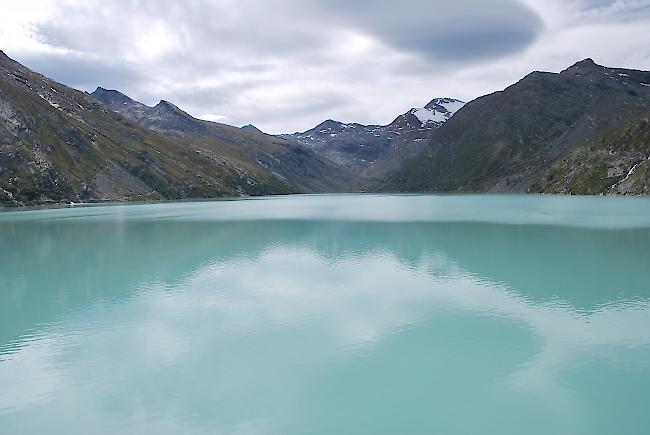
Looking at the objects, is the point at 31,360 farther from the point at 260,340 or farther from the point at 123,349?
the point at 260,340

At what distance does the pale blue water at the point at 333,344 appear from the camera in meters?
18.7

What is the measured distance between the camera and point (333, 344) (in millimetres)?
26500

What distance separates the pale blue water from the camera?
18672 mm

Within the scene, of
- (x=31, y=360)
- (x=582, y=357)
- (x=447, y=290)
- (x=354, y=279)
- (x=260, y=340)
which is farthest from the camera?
(x=354, y=279)

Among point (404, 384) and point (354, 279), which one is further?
point (354, 279)

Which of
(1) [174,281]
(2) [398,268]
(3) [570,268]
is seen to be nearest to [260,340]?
(1) [174,281]

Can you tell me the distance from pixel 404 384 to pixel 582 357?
8.99 metres

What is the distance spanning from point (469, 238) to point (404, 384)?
166ft

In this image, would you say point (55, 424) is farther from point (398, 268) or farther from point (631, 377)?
point (398, 268)

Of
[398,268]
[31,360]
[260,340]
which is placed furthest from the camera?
[398,268]

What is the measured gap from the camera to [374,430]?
1752cm

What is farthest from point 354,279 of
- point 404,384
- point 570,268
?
point 404,384

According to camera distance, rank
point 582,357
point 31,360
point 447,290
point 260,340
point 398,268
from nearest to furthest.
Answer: point 582,357 < point 31,360 < point 260,340 < point 447,290 < point 398,268

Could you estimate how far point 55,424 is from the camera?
60.7ft
